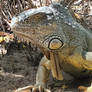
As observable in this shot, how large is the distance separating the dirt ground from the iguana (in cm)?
27

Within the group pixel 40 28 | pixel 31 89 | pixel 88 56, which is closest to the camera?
pixel 40 28

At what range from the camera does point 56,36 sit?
12.8 ft

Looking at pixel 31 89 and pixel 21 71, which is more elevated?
pixel 21 71

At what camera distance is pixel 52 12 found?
156 inches

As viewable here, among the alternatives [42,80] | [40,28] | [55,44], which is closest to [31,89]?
[42,80]

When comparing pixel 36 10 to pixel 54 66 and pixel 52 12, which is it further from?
pixel 54 66

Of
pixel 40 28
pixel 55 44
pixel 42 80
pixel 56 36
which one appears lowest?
pixel 42 80

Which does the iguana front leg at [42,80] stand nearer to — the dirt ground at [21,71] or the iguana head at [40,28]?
the dirt ground at [21,71]

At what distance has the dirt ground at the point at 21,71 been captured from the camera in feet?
15.2

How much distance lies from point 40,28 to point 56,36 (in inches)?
9.5

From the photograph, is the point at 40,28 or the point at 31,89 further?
the point at 31,89

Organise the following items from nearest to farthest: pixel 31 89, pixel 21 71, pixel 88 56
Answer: pixel 88 56
pixel 31 89
pixel 21 71

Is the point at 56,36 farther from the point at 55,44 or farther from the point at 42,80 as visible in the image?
the point at 42,80

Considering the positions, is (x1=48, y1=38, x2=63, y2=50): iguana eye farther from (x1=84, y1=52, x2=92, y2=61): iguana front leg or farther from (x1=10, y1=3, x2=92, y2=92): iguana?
(x1=84, y1=52, x2=92, y2=61): iguana front leg
